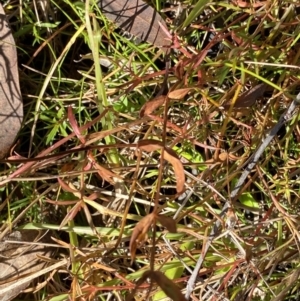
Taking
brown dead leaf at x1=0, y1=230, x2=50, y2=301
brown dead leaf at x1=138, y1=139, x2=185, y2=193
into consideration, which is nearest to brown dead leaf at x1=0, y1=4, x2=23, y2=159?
brown dead leaf at x1=0, y1=230, x2=50, y2=301

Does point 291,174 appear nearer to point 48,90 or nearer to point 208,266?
point 208,266

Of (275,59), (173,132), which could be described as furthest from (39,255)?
(275,59)

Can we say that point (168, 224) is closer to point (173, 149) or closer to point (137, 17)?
point (173, 149)

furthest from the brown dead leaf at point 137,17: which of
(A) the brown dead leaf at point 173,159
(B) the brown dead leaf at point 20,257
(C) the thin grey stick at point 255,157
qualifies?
(B) the brown dead leaf at point 20,257

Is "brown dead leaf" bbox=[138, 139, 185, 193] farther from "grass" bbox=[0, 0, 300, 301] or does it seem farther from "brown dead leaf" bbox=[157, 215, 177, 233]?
"grass" bbox=[0, 0, 300, 301]

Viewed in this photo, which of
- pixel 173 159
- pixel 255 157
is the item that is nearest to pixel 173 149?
pixel 255 157

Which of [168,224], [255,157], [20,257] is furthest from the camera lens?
[20,257]
